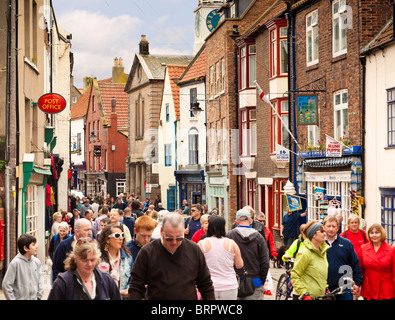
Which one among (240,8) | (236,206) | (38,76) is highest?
(240,8)

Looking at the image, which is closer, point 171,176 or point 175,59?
point 171,176

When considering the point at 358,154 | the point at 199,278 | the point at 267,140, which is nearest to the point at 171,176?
the point at 267,140

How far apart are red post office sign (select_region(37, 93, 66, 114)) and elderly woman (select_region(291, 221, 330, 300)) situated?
13595 millimetres

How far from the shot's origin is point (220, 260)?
377 inches

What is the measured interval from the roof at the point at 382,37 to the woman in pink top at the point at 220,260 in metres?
11.4

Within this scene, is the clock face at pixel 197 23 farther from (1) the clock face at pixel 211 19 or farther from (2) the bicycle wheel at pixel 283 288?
(2) the bicycle wheel at pixel 283 288

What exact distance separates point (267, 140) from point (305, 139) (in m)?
4.75

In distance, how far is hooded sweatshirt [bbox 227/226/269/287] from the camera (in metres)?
10.5

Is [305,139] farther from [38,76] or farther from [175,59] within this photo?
[175,59]

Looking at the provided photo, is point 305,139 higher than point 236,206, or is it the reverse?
point 305,139

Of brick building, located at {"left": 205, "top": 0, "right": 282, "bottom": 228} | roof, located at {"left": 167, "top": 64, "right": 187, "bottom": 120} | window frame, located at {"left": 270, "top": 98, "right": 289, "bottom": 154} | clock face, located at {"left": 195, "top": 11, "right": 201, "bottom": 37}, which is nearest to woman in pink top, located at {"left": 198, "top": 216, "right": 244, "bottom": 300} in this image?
window frame, located at {"left": 270, "top": 98, "right": 289, "bottom": 154}

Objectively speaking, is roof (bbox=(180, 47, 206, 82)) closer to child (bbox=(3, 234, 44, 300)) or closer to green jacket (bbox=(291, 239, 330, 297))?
child (bbox=(3, 234, 44, 300))

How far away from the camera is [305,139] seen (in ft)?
86.3

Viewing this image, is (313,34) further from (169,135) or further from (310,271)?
(169,135)
